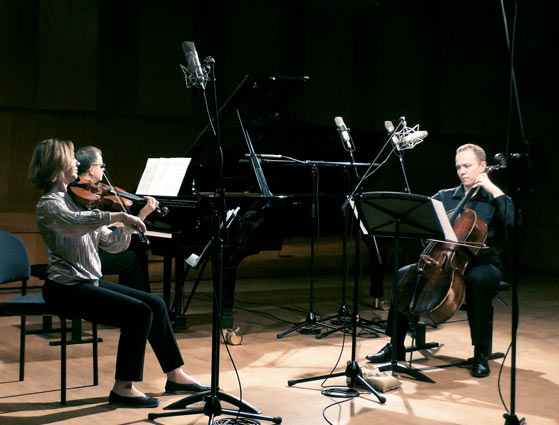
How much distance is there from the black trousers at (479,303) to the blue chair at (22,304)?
6.14 feet

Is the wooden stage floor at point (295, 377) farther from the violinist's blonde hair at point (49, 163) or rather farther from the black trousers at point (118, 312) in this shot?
the violinist's blonde hair at point (49, 163)

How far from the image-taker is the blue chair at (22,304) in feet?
10.7

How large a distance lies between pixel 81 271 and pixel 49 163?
509 mm

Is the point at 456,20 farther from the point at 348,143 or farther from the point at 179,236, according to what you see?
the point at 179,236

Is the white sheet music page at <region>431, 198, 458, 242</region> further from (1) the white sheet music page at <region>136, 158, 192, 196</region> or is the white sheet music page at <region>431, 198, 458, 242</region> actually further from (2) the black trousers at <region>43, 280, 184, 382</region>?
(1) the white sheet music page at <region>136, 158, 192, 196</region>

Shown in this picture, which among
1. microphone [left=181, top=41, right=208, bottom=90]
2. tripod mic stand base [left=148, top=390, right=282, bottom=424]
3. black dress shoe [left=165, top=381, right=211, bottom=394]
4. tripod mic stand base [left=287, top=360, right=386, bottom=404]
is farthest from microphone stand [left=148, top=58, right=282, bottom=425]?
tripod mic stand base [left=287, top=360, right=386, bottom=404]

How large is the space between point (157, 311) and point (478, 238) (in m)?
1.78

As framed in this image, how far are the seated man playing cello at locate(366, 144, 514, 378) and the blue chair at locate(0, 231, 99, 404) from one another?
176 centimetres

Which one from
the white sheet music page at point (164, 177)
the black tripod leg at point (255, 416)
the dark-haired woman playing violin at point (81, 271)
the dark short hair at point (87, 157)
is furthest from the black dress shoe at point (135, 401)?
the white sheet music page at point (164, 177)

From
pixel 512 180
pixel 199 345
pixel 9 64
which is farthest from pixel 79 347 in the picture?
pixel 9 64

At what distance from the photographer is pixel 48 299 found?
3205 millimetres

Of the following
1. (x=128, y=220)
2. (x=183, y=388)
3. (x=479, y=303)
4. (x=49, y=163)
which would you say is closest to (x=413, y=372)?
(x=479, y=303)

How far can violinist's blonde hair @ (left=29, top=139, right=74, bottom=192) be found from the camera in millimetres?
3160

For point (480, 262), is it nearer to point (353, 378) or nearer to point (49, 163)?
point (353, 378)
